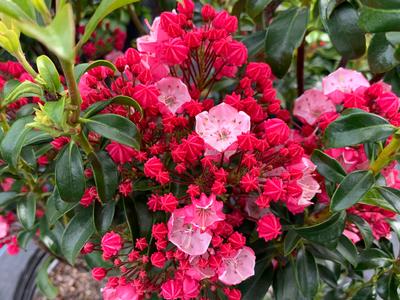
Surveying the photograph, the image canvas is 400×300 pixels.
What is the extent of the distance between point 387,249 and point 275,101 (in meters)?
0.44

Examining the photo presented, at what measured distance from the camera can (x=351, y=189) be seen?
2.19 feet

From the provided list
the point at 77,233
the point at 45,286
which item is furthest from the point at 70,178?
the point at 45,286

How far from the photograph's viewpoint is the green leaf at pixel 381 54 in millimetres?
808

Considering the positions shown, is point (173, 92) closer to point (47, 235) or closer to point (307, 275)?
point (307, 275)

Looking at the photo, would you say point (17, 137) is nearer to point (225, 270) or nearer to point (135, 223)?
point (135, 223)

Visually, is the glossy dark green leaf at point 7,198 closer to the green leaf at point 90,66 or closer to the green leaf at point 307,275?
the green leaf at point 90,66

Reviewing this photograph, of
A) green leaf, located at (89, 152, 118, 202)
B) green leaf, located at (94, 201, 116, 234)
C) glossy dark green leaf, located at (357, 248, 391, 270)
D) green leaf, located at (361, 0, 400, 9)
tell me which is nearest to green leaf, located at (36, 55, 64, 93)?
green leaf, located at (89, 152, 118, 202)

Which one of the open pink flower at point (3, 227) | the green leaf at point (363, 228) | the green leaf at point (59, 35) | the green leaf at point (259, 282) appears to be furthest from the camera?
the open pink flower at point (3, 227)

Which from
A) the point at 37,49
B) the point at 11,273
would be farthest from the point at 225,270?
the point at 11,273

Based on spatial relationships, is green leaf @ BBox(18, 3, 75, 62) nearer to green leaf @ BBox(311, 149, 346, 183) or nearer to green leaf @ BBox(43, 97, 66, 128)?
green leaf @ BBox(43, 97, 66, 128)

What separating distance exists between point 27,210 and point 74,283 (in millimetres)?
592

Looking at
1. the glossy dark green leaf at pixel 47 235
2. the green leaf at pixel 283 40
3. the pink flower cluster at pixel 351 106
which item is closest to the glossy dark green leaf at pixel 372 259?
the pink flower cluster at pixel 351 106

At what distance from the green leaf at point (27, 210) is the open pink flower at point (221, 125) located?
0.50m

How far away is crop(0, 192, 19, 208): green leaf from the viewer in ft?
3.40
